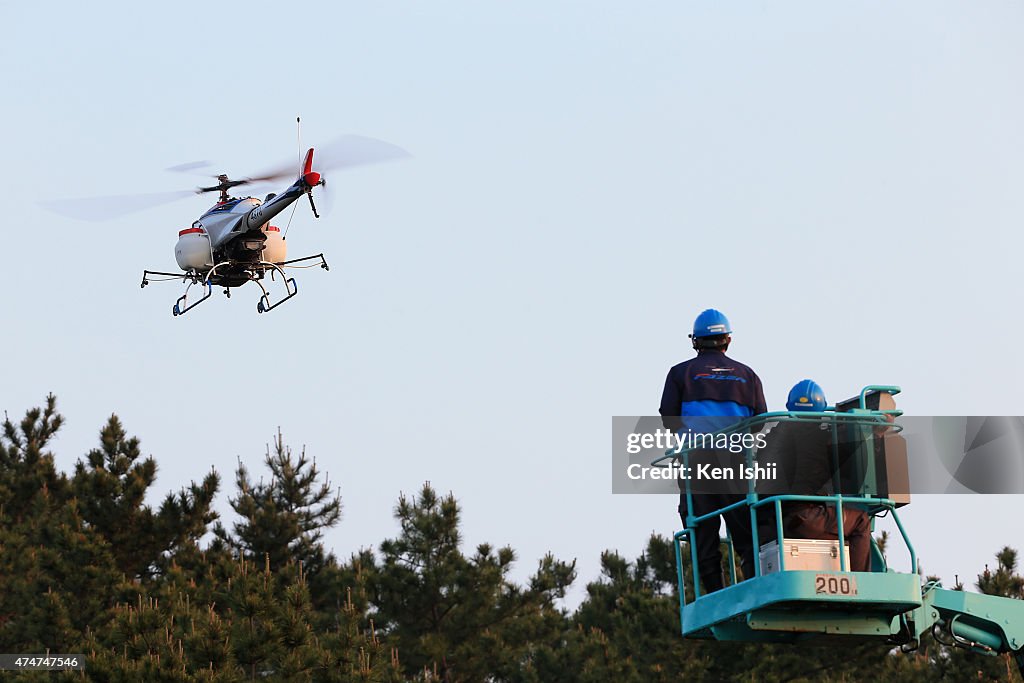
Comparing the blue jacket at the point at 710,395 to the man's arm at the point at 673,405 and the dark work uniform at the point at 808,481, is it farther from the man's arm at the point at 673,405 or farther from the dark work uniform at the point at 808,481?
the dark work uniform at the point at 808,481

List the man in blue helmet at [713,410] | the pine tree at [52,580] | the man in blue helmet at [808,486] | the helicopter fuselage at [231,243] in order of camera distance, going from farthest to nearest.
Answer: the pine tree at [52,580] → the helicopter fuselage at [231,243] → the man in blue helmet at [713,410] → the man in blue helmet at [808,486]

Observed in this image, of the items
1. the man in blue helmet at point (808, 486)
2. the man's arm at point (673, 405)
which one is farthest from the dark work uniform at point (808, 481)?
the man's arm at point (673, 405)

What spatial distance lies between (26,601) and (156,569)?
4.48m

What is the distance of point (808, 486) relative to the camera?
11891mm

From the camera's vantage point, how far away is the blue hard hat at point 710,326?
12.6 m

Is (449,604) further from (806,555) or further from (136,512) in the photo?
(806,555)

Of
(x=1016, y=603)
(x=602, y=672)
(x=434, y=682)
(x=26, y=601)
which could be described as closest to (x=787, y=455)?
(x=1016, y=603)

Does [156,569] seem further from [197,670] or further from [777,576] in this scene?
[777,576]

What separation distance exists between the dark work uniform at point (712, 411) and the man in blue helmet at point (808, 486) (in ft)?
1.01

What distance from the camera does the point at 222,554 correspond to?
133ft

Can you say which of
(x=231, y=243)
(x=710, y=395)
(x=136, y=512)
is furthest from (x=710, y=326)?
(x=136, y=512)

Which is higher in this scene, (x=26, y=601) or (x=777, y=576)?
(x=26, y=601)

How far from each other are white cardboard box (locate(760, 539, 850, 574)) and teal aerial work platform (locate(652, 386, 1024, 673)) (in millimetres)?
62

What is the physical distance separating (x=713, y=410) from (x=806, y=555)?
4.13ft
